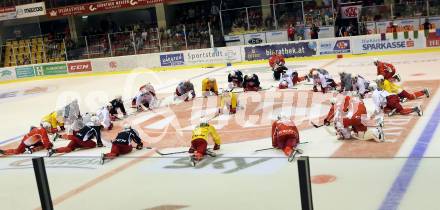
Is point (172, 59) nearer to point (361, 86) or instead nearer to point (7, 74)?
point (7, 74)

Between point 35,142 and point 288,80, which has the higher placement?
point 288,80

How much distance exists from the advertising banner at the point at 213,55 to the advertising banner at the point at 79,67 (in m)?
6.11

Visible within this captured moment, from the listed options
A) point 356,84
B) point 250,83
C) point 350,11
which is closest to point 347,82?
point 356,84

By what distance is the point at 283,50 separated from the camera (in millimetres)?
26281

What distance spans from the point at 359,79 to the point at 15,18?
1140 inches

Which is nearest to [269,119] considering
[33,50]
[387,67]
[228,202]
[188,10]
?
[387,67]

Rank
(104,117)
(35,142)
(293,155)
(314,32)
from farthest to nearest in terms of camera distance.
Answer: (314,32), (104,117), (35,142), (293,155)

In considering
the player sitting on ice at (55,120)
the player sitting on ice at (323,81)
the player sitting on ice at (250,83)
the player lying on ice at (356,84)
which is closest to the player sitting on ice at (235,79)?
the player sitting on ice at (250,83)

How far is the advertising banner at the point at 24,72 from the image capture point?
32.3 meters

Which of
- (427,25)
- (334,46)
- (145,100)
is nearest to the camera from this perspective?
(145,100)

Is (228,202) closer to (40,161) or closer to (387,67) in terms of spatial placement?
(40,161)

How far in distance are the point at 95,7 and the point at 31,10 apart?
13.9ft

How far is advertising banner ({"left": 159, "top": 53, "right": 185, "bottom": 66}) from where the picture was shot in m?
28.3

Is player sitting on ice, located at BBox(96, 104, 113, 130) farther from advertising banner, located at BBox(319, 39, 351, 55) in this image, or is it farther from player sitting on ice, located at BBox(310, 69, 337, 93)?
advertising banner, located at BBox(319, 39, 351, 55)
